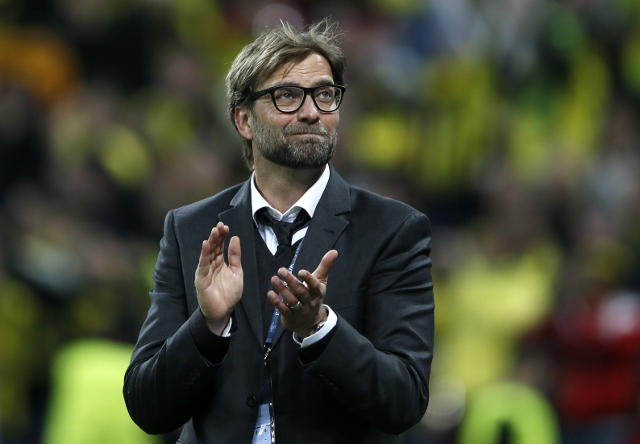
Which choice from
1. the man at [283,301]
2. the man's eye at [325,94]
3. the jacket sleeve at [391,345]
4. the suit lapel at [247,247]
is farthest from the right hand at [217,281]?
the man's eye at [325,94]

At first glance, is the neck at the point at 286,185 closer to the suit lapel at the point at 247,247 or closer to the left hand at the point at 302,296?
the suit lapel at the point at 247,247

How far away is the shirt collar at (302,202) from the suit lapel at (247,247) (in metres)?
0.03

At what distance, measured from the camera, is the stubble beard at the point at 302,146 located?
121 inches

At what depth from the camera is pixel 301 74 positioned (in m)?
3.10

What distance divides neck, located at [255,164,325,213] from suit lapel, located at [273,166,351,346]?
0.19ft

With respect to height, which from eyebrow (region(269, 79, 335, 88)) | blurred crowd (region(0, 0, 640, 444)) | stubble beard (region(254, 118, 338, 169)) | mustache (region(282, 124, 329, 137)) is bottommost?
blurred crowd (region(0, 0, 640, 444))

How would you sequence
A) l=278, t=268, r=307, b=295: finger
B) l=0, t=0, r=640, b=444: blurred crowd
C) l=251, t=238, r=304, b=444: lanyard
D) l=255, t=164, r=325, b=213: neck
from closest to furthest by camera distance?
l=278, t=268, r=307, b=295: finger
l=251, t=238, r=304, b=444: lanyard
l=255, t=164, r=325, b=213: neck
l=0, t=0, r=640, b=444: blurred crowd

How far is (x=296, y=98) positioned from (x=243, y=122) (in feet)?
0.90

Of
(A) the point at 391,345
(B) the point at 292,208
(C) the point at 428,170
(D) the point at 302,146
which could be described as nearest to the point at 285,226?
(B) the point at 292,208

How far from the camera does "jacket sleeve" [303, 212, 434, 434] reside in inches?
111

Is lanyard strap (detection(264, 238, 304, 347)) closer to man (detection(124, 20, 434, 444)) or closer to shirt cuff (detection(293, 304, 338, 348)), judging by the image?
man (detection(124, 20, 434, 444))

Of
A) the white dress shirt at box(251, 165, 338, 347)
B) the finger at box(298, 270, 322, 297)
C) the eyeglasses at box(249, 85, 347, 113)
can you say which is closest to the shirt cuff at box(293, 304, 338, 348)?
the finger at box(298, 270, 322, 297)

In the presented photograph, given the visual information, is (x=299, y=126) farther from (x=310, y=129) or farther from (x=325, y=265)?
(x=325, y=265)

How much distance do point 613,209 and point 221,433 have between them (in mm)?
5750
